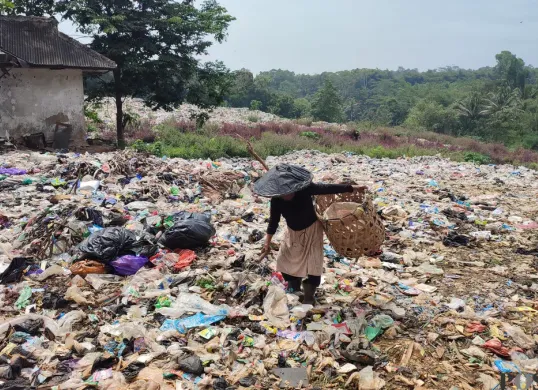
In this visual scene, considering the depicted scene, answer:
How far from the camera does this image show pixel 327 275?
4.09m

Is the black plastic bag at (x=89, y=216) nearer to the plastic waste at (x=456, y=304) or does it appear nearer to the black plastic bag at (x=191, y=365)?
the black plastic bag at (x=191, y=365)

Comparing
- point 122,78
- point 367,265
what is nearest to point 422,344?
point 367,265

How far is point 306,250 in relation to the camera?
3.34 meters

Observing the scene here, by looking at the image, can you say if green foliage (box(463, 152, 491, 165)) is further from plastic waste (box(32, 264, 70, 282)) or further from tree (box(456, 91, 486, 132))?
tree (box(456, 91, 486, 132))

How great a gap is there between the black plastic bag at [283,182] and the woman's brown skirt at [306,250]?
43cm

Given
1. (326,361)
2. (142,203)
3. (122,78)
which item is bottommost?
(326,361)

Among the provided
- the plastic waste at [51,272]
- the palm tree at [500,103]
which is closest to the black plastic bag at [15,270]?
the plastic waste at [51,272]

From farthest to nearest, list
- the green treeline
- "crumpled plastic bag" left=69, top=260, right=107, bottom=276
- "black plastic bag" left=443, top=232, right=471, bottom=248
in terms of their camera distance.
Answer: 1. the green treeline
2. "black plastic bag" left=443, top=232, right=471, bottom=248
3. "crumpled plastic bag" left=69, top=260, right=107, bottom=276

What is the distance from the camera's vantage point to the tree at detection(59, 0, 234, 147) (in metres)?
12.0

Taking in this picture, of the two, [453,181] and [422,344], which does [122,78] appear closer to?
[453,181]

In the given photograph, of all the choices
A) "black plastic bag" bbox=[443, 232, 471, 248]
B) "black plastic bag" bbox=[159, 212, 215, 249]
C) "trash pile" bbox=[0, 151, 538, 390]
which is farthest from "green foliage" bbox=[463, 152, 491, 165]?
"black plastic bag" bbox=[159, 212, 215, 249]

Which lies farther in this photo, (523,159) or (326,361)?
(523,159)

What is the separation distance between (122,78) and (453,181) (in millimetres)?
9719

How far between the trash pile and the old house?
473 centimetres
